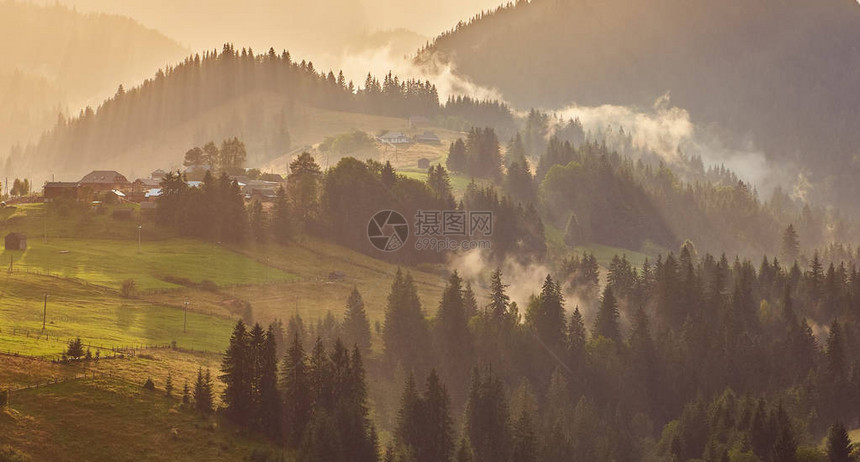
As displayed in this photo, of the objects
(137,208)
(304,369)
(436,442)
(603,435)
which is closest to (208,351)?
(304,369)

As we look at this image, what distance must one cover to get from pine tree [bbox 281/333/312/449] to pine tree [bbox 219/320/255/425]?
4498mm

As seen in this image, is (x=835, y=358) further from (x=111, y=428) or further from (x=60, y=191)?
(x=60, y=191)

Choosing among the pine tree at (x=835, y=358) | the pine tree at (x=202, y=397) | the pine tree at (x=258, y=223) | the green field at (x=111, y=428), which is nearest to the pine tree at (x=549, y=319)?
the pine tree at (x=835, y=358)

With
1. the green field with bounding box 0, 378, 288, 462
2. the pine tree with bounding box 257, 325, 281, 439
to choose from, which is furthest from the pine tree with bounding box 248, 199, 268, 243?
the green field with bounding box 0, 378, 288, 462

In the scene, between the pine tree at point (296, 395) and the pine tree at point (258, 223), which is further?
the pine tree at point (258, 223)

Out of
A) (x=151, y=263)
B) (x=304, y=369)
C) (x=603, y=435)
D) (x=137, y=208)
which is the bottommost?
(x=603, y=435)

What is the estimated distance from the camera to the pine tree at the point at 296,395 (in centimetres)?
10631

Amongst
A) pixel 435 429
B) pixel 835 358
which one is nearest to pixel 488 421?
pixel 435 429

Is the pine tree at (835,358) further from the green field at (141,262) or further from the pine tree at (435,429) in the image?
the green field at (141,262)

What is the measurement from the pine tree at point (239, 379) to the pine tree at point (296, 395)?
4.50 meters

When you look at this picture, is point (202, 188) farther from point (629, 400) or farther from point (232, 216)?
point (629, 400)

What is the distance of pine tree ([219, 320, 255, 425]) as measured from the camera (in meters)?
105

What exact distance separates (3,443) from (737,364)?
369 feet

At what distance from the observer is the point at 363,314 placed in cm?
14950
